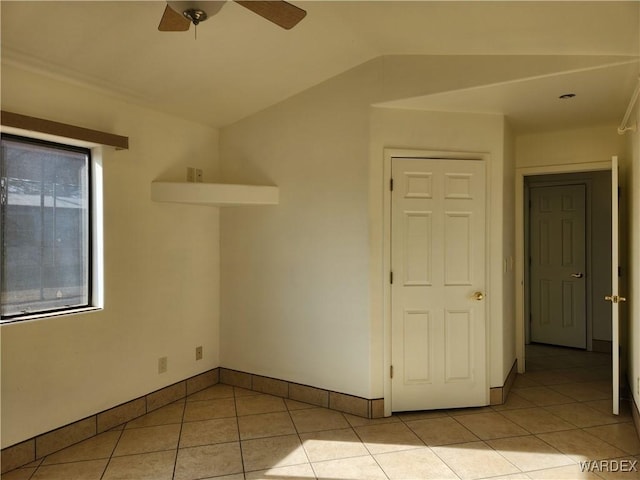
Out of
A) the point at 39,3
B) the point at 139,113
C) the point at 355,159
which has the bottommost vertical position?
the point at 355,159

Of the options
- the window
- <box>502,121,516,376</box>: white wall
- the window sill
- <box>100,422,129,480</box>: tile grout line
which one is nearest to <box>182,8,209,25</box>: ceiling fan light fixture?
the window

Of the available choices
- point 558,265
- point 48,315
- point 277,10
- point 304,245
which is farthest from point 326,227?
point 558,265

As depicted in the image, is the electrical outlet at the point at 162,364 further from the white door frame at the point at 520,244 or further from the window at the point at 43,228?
the white door frame at the point at 520,244

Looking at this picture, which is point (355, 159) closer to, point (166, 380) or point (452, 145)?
point (452, 145)

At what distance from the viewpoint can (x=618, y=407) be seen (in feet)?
10.5

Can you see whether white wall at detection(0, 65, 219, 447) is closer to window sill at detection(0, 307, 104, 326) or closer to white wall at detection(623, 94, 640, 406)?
window sill at detection(0, 307, 104, 326)

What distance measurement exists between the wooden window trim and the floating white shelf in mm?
417

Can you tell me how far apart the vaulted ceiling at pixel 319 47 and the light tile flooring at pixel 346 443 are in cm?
227

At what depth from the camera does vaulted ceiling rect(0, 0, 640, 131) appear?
2.27 m

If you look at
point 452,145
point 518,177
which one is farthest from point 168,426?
point 518,177

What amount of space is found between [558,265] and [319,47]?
4063 millimetres

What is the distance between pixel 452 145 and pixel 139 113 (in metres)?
2.35

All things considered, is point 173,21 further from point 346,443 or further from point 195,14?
point 346,443

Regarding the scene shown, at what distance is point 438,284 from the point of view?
3289 millimetres
